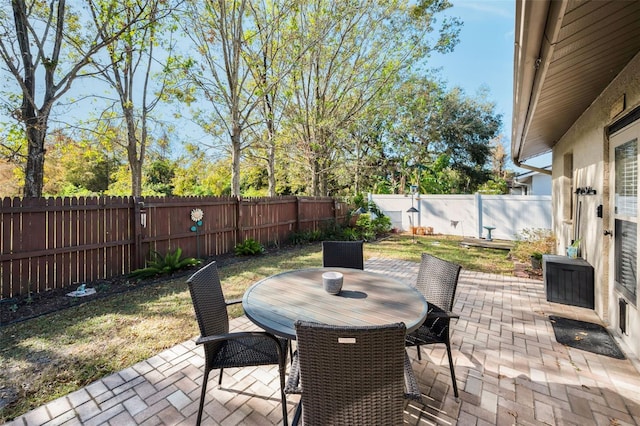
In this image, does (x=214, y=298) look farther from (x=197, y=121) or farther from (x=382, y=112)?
(x=382, y=112)

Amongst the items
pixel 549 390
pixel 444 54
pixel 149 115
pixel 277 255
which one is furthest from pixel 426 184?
pixel 549 390

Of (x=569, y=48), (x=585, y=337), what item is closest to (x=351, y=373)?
(x=569, y=48)

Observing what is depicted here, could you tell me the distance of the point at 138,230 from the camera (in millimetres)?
5078

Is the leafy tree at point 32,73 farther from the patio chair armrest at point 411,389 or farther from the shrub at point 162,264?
the patio chair armrest at point 411,389

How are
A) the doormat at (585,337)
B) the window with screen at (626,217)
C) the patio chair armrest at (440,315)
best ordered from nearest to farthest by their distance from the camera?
the patio chair armrest at (440,315) → the window with screen at (626,217) → the doormat at (585,337)

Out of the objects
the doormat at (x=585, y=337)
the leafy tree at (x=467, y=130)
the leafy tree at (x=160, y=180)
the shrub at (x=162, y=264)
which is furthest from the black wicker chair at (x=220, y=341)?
the leafy tree at (x=160, y=180)

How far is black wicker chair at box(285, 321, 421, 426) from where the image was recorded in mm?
1112

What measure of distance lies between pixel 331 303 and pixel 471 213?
9913 mm

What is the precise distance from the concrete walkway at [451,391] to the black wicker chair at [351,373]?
0.81 m

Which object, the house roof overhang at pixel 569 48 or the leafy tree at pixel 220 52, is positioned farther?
the leafy tree at pixel 220 52

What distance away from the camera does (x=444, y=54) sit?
9.61 metres

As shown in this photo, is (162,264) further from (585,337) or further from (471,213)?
(471,213)

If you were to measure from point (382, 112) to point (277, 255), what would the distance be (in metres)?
8.08

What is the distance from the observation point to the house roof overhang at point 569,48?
5.02 feet
